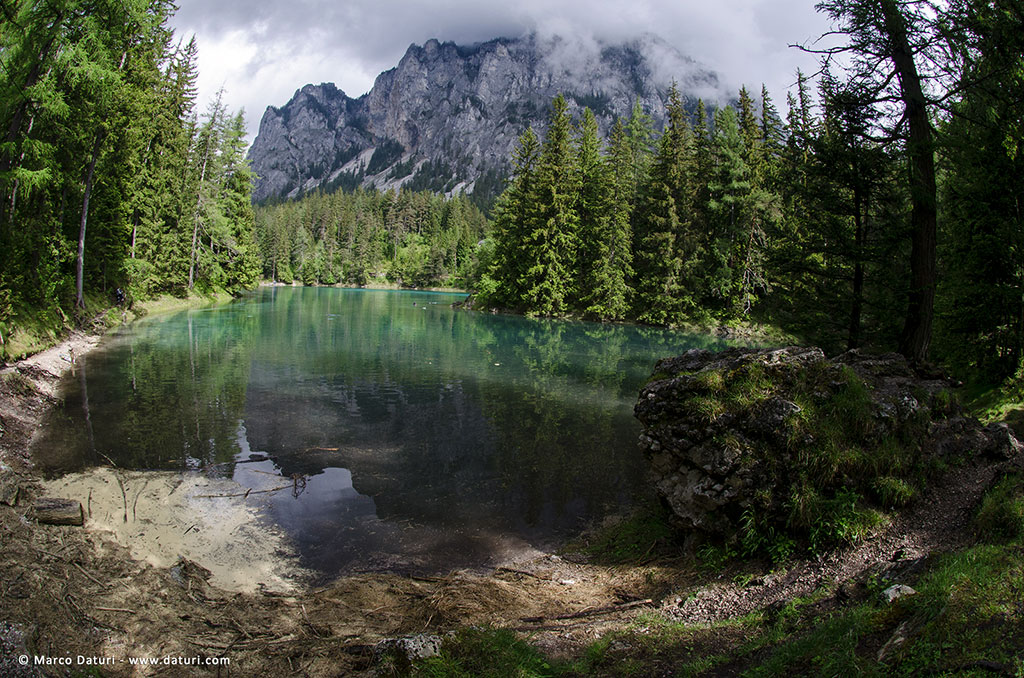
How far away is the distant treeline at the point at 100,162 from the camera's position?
15797 millimetres

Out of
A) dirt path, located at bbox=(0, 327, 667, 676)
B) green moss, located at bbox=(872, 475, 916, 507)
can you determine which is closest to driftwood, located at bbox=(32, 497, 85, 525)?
dirt path, located at bbox=(0, 327, 667, 676)

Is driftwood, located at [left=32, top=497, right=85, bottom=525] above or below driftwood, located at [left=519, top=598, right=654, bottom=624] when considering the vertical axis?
above

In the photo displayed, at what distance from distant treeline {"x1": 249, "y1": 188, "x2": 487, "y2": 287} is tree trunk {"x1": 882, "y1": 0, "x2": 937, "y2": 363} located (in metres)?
103

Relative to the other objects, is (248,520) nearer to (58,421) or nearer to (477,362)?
(58,421)

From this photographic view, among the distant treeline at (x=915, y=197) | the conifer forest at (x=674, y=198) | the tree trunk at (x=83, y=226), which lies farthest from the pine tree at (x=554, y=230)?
the distant treeline at (x=915, y=197)

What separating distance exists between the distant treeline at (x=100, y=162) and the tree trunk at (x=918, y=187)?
21.5 meters

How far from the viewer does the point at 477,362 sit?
25.4m

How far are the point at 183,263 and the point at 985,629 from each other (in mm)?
56240

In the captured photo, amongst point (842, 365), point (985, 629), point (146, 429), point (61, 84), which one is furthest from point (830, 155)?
point (61, 84)

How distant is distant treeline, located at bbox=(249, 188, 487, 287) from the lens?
386ft

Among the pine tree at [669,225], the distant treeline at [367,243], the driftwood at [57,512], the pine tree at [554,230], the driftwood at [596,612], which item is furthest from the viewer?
the distant treeline at [367,243]

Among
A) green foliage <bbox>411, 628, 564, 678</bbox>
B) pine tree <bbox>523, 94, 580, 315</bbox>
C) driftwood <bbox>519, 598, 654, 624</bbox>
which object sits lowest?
driftwood <bbox>519, 598, 654, 624</bbox>

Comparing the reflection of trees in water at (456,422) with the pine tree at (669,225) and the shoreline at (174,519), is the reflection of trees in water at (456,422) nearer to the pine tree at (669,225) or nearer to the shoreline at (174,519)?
the shoreline at (174,519)

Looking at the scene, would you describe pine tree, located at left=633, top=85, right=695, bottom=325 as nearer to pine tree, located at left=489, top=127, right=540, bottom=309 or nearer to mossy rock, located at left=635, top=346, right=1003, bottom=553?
pine tree, located at left=489, top=127, right=540, bottom=309
